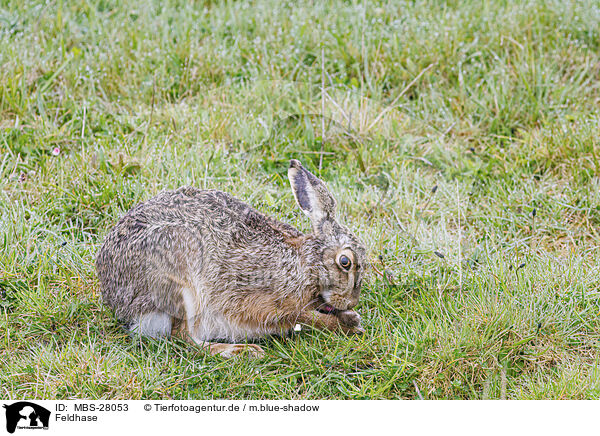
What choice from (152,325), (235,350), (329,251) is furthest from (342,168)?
(152,325)

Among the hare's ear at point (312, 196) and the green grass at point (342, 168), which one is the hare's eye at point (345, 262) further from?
the green grass at point (342, 168)

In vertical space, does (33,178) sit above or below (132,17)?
Answer: below

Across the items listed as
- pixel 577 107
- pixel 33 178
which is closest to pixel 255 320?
pixel 33 178

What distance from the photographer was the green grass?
429 cm

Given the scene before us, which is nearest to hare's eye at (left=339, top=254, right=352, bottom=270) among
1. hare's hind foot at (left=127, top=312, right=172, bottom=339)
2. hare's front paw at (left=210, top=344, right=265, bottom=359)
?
hare's front paw at (left=210, top=344, right=265, bottom=359)

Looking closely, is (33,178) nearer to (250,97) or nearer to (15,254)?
(15,254)

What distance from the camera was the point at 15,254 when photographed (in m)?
4.96

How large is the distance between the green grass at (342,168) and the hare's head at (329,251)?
0.26 m

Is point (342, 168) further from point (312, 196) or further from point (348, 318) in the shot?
point (348, 318)

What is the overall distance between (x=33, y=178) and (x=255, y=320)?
218cm
